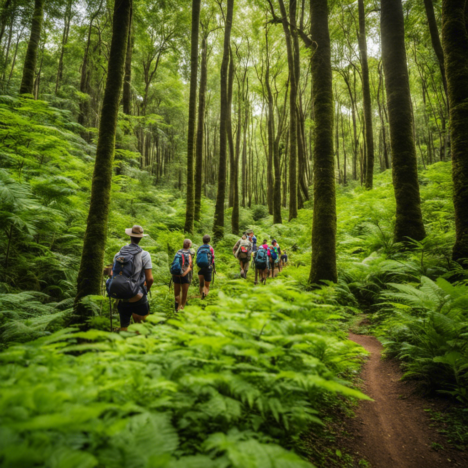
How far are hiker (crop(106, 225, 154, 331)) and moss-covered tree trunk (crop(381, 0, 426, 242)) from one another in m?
6.95

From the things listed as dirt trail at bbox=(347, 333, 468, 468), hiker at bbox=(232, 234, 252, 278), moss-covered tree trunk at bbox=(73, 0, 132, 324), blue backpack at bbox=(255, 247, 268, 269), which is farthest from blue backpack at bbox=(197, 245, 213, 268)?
dirt trail at bbox=(347, 333, 468, 468)

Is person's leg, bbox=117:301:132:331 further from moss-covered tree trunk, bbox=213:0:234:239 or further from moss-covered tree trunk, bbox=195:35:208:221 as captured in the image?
moss-covered tree trunk, bbox=195:35:208:221

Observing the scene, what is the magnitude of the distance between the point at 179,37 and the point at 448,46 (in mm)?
19341

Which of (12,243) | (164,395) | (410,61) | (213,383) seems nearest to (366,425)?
(213,383)

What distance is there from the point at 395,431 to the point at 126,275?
4.15 m

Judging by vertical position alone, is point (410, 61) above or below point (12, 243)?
above

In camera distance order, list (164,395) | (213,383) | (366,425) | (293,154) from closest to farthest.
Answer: (164,395)
(213,383)
(366,425)
(293,154)

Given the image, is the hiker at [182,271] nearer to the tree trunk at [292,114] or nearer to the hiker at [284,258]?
the hiker at [284,258]

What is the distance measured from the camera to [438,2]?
14.4 m

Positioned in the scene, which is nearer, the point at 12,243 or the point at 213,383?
the point at 213,383

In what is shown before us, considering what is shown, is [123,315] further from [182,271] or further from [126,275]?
[182,271]

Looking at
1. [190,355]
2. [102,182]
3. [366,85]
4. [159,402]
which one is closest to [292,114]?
[366,85]

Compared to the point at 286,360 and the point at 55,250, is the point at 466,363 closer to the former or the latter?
the point at 286,360

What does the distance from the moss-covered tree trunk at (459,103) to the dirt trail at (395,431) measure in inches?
135
